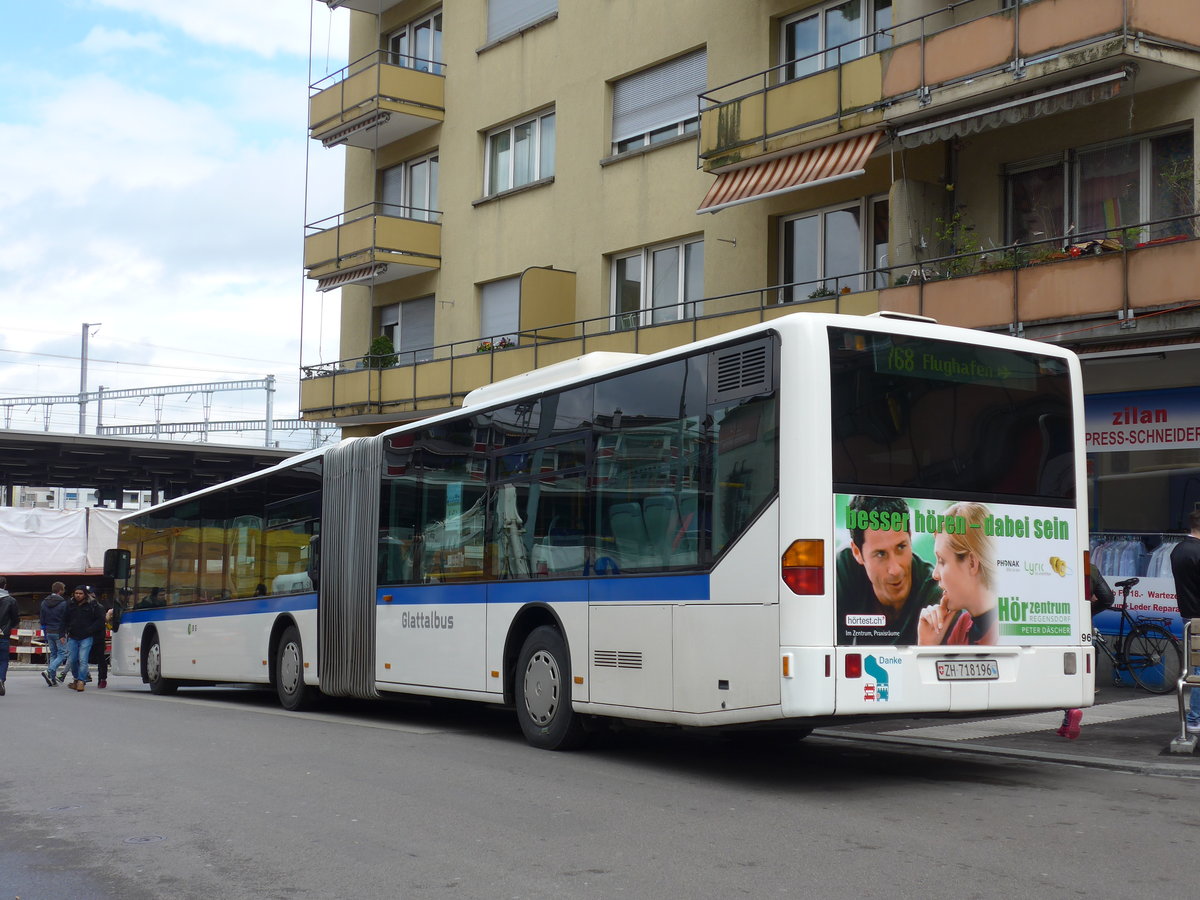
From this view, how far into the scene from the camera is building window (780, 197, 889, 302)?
1986cm

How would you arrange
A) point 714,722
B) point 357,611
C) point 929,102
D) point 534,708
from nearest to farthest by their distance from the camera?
1. point 714,722
2. point 534,708
3. point 357,611
4. point 929,102

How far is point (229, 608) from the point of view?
1842 centimetres

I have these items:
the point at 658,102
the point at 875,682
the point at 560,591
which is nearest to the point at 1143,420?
the point at 560,591

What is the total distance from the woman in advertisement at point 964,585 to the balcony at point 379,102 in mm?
21956

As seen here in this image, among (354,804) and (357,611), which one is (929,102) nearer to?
(357,611)

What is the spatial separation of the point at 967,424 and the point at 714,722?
261 centimetres

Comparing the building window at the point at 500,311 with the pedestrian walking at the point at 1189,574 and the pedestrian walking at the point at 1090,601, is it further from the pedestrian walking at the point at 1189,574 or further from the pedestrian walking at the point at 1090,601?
the pedestrian walking at the point at 1189,574

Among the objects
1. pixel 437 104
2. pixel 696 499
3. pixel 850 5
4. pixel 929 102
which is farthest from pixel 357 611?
pixel 437 104

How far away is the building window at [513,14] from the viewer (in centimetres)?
2709

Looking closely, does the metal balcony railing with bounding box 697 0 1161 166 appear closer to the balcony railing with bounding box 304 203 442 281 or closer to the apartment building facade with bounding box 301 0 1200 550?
the apartment building facade with bounding box 301 0 1200 550

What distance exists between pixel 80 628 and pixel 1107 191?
684 inches

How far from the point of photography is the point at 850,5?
65.9 ft

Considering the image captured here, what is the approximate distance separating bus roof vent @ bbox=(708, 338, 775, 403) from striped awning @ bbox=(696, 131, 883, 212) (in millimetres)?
9251

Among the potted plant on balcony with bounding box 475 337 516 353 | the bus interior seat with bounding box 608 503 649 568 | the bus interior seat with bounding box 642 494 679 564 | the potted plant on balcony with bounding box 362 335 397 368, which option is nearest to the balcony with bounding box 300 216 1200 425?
the potted plant on balcony with bounding box 475 337 516 353
